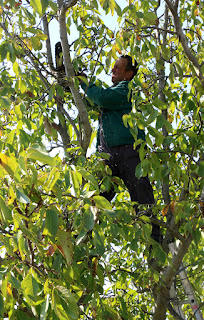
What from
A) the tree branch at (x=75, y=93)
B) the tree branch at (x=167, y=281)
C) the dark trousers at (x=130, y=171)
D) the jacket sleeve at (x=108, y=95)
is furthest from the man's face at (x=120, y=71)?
the tree branch at (x=167, y=281)

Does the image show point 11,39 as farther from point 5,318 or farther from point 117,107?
point 5,318

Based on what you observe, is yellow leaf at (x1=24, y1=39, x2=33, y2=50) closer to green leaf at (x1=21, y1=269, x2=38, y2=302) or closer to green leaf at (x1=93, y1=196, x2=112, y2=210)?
green leaf at (x1=93, y1=196, x2=112, y2=210)

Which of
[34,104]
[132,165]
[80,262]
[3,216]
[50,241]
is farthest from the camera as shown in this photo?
[132,165]

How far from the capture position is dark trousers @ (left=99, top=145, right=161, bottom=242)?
3.24 meters

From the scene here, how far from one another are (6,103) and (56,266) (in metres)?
0.87

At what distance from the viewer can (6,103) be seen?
224 centimetres

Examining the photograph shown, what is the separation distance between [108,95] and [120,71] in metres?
0.46

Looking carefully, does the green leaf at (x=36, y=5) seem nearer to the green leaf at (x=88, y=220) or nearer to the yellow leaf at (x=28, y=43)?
the yellow leaf at (x=28, y=43)

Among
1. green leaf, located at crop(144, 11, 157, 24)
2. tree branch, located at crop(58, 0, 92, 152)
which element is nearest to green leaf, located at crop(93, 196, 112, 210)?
tree branch, located at crop(58, 0, 92, 152)

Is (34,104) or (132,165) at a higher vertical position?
(34,104)

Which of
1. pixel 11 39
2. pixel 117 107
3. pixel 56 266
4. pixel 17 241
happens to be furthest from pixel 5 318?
pixel 117 107

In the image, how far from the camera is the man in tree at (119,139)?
3.22 meters

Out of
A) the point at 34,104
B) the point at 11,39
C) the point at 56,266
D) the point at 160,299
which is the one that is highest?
the point at 11,39

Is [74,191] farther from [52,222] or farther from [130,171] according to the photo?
[130,171]
